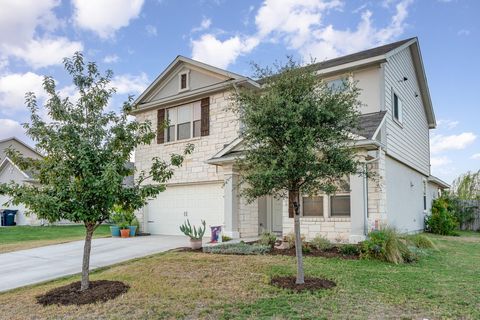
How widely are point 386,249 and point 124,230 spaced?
978 centimetres

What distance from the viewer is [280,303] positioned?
525cm

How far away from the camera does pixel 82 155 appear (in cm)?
562

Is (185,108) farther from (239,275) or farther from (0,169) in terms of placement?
(0,169)

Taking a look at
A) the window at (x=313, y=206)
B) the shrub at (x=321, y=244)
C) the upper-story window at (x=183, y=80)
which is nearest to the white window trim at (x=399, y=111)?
the window at (x=313, y=206)

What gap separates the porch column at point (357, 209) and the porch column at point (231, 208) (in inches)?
163

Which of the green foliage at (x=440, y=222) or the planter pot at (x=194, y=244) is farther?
the green foliage at (x=440, y=222)

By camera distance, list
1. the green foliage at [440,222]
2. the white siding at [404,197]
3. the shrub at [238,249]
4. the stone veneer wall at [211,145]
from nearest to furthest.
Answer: the shrub at [238,249]
the white siding at [404,197]
the stone veneer wall at [211,145]
the green foliage at [440,222]

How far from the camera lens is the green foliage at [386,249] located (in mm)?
8273

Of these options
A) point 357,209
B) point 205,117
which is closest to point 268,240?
point 357,209

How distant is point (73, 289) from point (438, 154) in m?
20.2

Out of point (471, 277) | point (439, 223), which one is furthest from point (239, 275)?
point (439, 223)

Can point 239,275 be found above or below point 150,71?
below

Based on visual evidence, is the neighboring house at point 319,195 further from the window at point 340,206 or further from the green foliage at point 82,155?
the green foliage at point 82,155

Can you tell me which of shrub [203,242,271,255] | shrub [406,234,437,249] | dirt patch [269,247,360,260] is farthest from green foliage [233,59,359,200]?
shrub [406,234,437,249]
